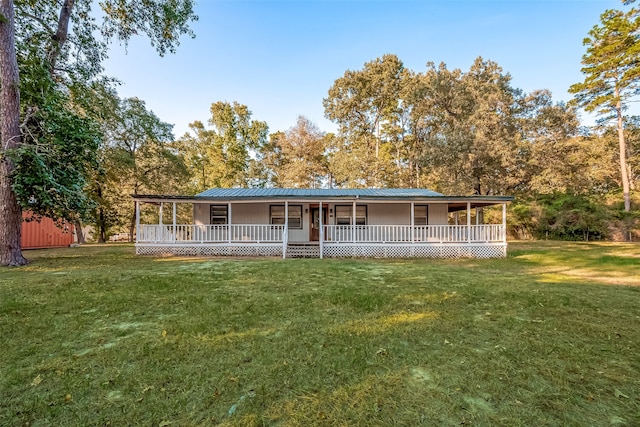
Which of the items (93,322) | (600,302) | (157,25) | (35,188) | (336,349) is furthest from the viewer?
(157,25)

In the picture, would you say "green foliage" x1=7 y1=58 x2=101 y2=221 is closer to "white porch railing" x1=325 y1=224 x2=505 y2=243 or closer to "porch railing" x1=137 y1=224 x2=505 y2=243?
"porch railing" x1=137 y1=224 x2=505 y2=243

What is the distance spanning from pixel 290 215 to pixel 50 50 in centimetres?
1054

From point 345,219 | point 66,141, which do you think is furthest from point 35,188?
point 345,219

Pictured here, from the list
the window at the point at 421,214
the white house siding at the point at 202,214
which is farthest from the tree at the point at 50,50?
the window at the point at 421,214

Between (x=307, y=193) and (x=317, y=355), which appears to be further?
(x=307, y=193)

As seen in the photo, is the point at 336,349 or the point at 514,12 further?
the point at 514,12

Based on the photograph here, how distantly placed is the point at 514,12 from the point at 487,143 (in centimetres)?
866

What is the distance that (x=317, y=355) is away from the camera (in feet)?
9.66

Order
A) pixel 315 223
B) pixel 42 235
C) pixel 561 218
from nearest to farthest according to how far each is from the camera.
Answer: pixel 315 223 < pixel 42 235 < pixel 561 218

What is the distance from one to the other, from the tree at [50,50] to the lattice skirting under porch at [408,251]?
365 inches

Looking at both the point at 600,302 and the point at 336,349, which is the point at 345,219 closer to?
the point at 600,302

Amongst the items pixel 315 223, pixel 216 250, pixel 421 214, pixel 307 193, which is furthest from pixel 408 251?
pixel 216 250

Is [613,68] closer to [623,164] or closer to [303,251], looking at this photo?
[623,164]

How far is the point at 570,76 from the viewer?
20.4 m
